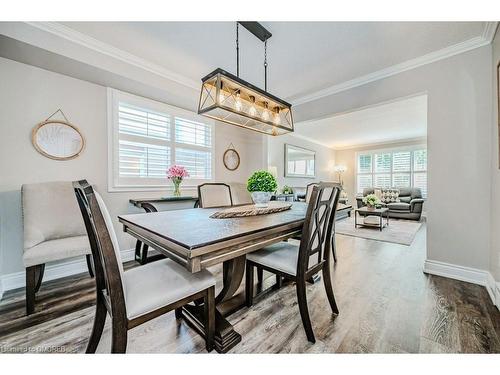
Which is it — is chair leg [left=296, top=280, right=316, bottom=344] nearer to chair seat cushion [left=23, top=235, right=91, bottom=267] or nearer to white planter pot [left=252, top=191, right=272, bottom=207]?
white planter pot [left=252, top=191, right=272, bottom=207]

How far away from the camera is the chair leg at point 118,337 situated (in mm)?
873

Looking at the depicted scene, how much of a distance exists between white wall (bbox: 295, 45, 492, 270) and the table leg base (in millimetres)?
2382

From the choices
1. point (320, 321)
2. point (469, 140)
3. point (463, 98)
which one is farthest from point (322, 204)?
point (463, 98)

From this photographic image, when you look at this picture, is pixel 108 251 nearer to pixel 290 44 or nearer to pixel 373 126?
pixel 290 44

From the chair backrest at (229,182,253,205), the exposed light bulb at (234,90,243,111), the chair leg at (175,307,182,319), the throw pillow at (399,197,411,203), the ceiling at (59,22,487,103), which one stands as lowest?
the chair leg at (175,307,182,319)

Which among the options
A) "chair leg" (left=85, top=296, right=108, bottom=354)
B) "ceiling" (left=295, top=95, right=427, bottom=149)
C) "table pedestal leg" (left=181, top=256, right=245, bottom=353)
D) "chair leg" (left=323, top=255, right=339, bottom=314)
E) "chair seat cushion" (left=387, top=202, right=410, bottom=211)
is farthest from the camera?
A: "chair seat cushion" (left=387, top=202, right=410, bottom=211)

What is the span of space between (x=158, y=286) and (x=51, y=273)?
2.00 metres

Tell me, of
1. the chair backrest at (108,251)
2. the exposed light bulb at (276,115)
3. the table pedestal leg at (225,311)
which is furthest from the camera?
the exposed light bulb at (276,115)

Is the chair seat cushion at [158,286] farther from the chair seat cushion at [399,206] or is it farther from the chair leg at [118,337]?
the chair seat cushion at [399,206]

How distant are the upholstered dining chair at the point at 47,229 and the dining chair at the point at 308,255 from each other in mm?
1571

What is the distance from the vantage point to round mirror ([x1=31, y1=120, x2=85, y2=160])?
2131mm

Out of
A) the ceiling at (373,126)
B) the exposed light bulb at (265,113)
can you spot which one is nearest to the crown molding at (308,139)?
the ceiling at (373,126)

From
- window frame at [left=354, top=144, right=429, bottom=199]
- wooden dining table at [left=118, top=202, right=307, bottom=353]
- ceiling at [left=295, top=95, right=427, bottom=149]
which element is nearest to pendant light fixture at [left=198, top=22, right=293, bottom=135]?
wooden dining table at [left=118, top=202, right=307, bottom=353]
